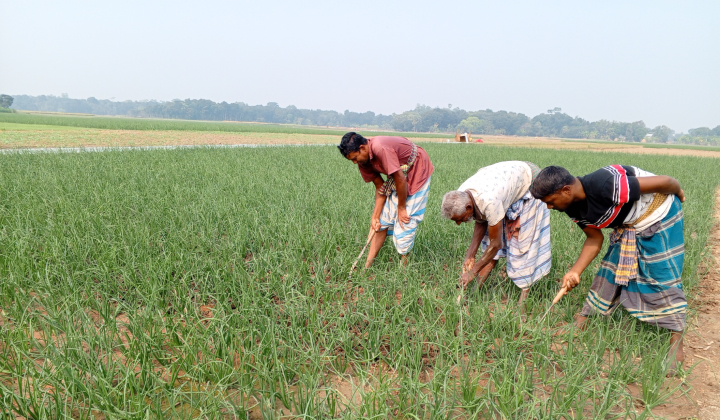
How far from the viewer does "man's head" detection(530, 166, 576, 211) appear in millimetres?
1981

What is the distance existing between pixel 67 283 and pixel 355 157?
1973 millimetres

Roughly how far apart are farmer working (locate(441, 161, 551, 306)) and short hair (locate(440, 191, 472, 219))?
0.03 ft

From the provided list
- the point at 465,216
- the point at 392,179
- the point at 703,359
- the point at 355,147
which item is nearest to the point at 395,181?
the point at 392,179

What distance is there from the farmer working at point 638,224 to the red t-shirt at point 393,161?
0.95 meters

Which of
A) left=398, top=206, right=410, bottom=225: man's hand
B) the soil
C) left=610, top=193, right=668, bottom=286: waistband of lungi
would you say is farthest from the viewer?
left=398, top=206, right=410, bottom=225: man's hand

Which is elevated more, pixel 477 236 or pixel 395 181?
pixel 395 181

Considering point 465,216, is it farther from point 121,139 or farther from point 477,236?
point 121,139

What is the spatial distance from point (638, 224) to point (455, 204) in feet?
3.13

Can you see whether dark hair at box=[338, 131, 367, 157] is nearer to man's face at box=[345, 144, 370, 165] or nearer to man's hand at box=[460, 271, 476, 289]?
man's face at box=[345, 144, 370, 165]

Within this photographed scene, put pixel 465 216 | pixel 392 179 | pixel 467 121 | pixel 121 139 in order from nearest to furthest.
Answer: pixel 465 216 < pixel 392 179 < pixel 121 139 < pixel 467 121

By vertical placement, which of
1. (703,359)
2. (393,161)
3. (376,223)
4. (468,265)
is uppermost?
(393,161)

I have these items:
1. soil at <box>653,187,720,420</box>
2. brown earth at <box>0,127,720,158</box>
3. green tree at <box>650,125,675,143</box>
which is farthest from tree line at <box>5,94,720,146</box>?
soil at <box>653,187,720,420</box>

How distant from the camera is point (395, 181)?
2762mm

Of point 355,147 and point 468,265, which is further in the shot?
point 468,265
